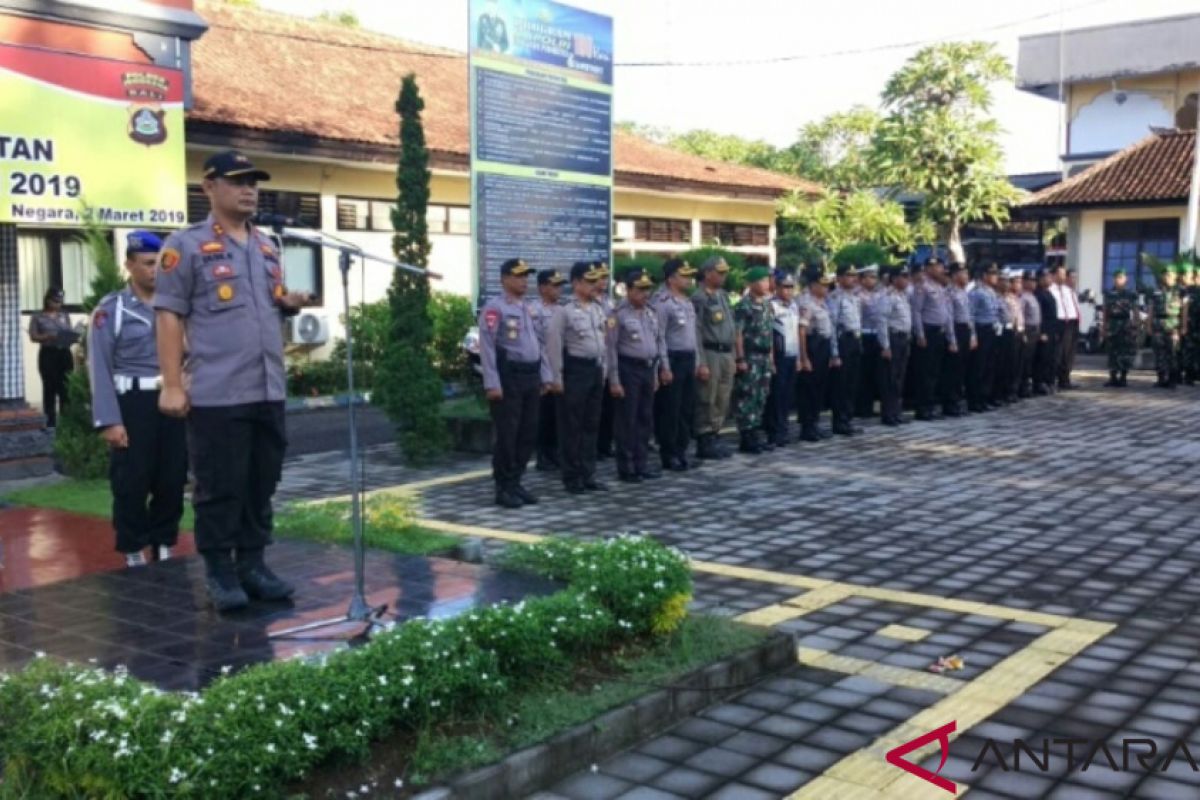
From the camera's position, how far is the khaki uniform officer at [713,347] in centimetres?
983

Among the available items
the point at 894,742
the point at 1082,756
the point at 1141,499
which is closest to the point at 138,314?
the point at 894,742

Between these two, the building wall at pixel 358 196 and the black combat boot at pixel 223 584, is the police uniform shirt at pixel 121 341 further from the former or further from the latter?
the building wall at pixel 358 196

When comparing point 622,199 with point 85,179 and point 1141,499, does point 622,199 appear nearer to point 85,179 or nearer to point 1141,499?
point 85,179

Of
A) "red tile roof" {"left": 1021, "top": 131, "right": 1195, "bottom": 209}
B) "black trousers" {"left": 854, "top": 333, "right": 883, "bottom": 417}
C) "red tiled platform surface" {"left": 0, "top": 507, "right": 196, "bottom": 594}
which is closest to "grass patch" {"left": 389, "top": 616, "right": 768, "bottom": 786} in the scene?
"red tiled platform surface" {"left": 0, "top": 507, "right": 196, "bottom": 594}

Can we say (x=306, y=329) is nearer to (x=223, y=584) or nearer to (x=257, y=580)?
(x=257, y=580)

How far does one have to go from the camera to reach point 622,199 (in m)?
21.7

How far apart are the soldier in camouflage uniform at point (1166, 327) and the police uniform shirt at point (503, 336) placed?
1090 cm

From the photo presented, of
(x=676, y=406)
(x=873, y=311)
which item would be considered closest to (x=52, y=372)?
(x=676, y=406)

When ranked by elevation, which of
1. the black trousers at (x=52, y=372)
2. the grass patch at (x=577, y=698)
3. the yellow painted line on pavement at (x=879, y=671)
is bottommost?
the yellow painted line on pavement at (x=879, y=671)

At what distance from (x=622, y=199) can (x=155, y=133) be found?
11.8m

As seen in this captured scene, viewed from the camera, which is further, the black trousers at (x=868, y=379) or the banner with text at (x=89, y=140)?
the black trousers at (x=868, y=379)

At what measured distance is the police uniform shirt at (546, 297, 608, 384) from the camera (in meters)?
8.57

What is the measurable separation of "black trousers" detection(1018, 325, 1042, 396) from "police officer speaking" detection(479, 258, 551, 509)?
8.37 meters

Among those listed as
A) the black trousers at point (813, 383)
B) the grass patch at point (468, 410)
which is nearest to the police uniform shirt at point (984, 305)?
the black trousers at point (813, 383)
